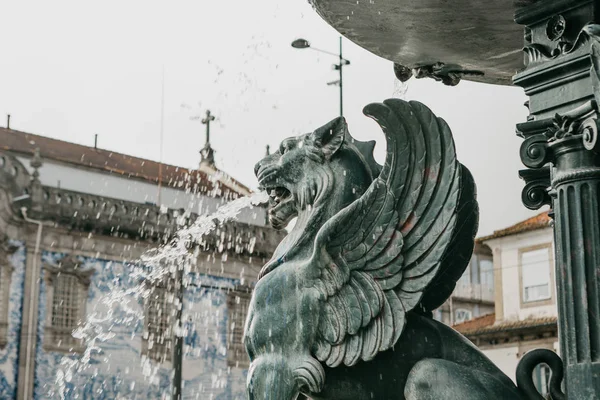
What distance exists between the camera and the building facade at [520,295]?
1143 inches

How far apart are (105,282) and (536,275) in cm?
1249

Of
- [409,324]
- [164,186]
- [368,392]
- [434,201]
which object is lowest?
[368,392]

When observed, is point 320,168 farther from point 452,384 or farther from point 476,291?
point 476,291

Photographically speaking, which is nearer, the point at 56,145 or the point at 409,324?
the point at 409,324

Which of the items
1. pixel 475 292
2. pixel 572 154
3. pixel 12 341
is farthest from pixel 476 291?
pixel 572 154

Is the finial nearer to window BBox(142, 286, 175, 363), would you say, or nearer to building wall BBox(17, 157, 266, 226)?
building wall BBox(17, 157, 266, 226)

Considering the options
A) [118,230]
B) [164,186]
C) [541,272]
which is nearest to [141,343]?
[118,230]

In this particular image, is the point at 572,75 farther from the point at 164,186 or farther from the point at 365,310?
the point at 164,186

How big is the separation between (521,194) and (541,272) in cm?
2778

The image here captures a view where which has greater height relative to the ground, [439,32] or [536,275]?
[536,275]

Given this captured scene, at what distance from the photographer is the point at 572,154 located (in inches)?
109

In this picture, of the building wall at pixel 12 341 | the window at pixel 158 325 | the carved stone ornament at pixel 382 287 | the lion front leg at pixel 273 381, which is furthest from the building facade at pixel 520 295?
the lion front leg at pixel 273 381

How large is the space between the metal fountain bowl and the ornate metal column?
27cm

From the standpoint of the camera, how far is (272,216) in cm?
338
